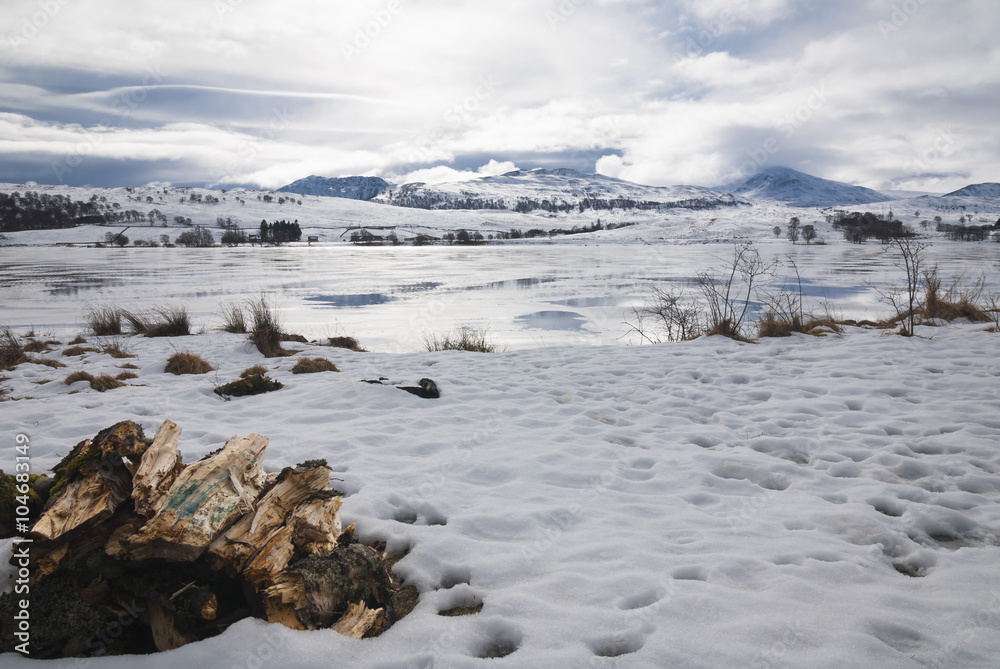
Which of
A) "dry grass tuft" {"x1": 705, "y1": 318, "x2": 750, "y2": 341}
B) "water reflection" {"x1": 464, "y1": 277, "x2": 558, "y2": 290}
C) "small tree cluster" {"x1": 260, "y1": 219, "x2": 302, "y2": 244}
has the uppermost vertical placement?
"small tree cluster" {"x1": 260, "y1": 219, "x2": 302, "y2": 244}

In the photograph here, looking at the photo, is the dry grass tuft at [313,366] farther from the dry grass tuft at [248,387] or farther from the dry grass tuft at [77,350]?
the dry grass tuft at [77,350]

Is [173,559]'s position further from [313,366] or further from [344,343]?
[344,343]

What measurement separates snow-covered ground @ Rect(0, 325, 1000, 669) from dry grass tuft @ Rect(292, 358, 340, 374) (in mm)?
250

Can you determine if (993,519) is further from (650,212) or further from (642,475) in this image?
(650,212)

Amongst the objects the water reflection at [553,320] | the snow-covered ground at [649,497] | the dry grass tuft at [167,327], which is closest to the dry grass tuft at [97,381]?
the snow-covered ground at [649,497]

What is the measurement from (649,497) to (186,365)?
23.3 ft

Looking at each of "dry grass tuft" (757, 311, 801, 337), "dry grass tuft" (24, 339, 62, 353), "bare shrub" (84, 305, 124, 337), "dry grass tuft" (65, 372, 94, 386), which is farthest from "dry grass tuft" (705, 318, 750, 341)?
"bare shrub" (84, 305, 124, 337)

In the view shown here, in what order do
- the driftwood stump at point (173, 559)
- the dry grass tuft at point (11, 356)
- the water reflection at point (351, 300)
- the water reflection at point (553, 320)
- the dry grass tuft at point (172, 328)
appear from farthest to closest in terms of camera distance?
1. the water reflection at point (351, 300)
2. the water reflection at point (553, 320)
3. the dry grass tuft at point (172, 328)
4. the dry grass tuft at point (11, 356)
5. the driftwood stump at point (173, 559)

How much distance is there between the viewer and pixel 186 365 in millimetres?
7625

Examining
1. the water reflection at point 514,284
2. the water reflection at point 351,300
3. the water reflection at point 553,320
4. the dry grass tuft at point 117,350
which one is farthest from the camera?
the water reflection at point 514,284

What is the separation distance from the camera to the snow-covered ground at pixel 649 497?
7.37 feet

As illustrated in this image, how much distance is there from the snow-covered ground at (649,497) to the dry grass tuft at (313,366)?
0.82 ft

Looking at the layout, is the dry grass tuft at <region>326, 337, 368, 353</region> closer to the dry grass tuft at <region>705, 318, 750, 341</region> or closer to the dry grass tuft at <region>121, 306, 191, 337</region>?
the dry grass tuft at <region>121, 306, 191, 337</region>

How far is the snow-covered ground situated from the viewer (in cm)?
225
